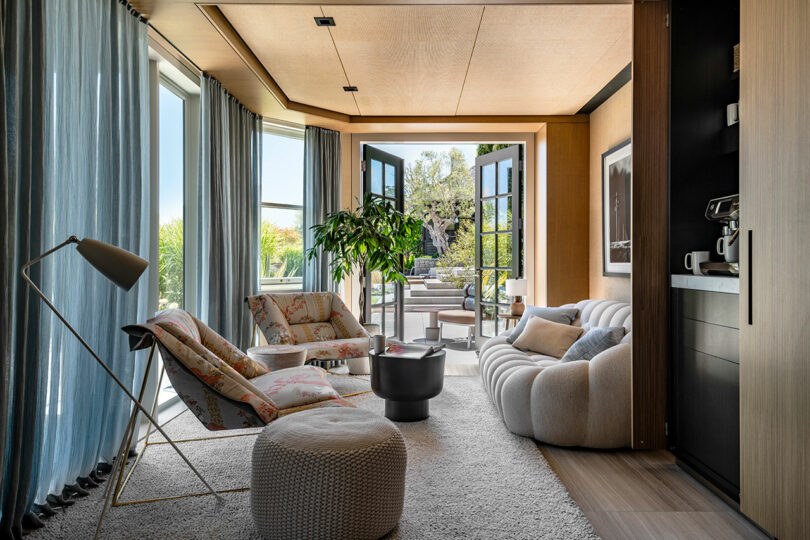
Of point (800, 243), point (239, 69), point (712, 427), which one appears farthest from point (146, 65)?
point (712, 427)

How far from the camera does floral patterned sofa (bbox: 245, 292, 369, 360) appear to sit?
4.39 m

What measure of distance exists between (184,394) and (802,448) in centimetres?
230

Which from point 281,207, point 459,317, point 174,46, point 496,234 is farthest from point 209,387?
point 459,317

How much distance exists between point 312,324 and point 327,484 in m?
3.09

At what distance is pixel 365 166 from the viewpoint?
5.84m

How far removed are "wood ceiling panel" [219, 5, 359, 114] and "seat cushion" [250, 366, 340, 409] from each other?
2.15 m

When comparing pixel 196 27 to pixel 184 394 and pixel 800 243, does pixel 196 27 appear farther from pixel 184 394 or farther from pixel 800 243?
pixel 800 243

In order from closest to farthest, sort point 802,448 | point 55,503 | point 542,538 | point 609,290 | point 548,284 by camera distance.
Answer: point 802,448 → point 542,538 → point 55,503 → point 609,290 → point 548,284

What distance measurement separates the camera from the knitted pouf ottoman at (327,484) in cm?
180

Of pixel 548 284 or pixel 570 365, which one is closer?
pixel 570 365

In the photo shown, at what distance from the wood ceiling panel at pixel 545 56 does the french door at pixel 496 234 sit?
36.0 inches

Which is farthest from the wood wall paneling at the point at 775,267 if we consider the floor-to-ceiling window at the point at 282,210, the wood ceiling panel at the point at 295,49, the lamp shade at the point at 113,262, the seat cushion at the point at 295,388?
the floor-to-ceiling window at the point at 282,210

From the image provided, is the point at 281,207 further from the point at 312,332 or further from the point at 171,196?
the point at 171,196

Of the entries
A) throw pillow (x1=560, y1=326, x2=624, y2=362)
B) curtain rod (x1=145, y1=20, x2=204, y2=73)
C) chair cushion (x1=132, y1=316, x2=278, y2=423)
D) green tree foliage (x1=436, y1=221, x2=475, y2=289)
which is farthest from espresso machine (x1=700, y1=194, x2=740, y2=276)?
green tree foliage (x1=436, y1=221, x2=475, y2=289)
